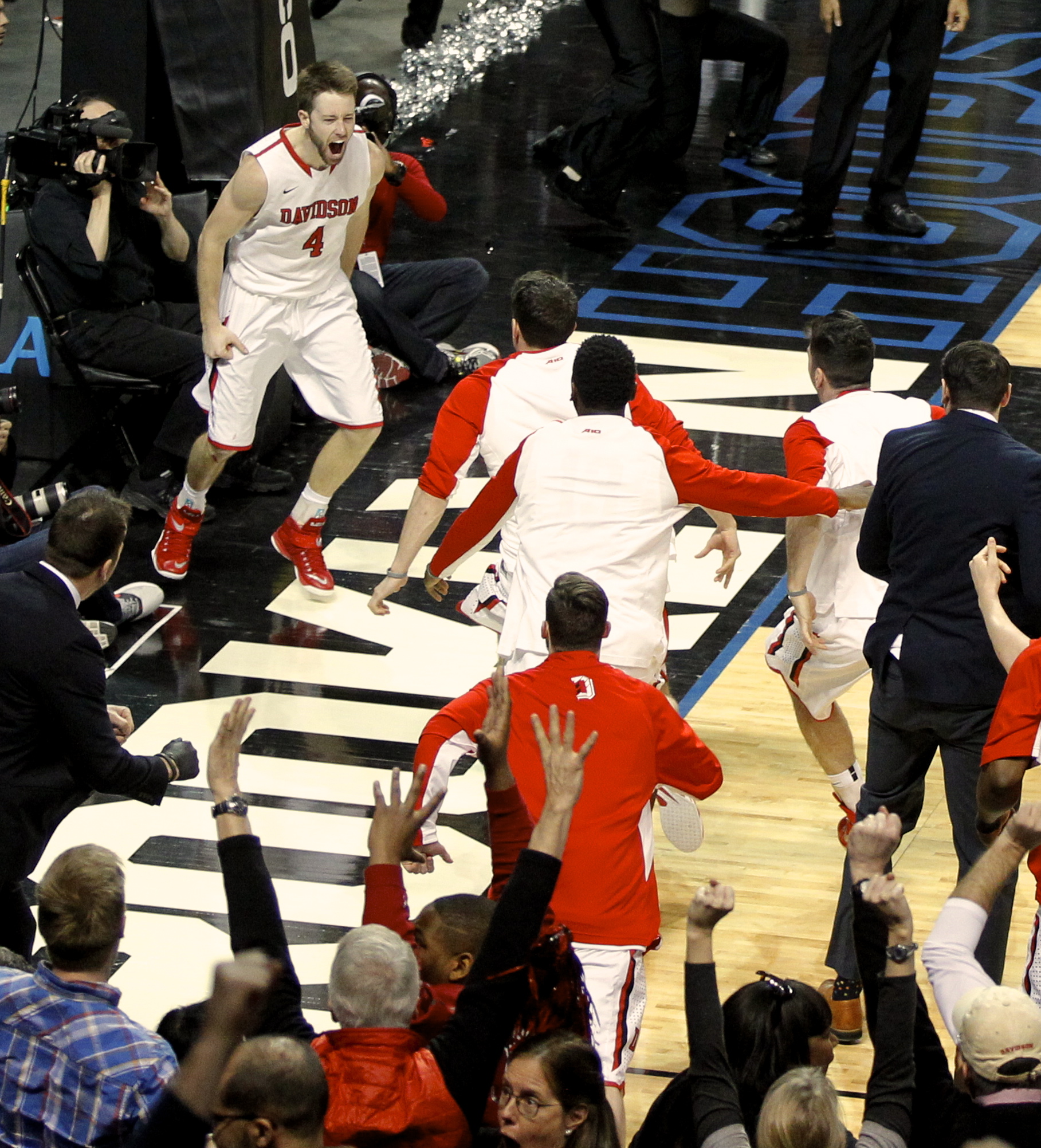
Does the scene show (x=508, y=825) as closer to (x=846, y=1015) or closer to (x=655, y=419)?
(x=846, y=1015)

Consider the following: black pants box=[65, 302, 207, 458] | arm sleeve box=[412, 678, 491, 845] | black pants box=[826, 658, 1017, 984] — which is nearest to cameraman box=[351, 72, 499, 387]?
black pants box=[65, 302, 207, 458]

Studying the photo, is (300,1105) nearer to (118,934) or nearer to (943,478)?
(118,934)

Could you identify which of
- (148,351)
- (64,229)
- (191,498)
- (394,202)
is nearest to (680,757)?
(191,498)

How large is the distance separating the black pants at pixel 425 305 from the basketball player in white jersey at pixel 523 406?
2933 mm

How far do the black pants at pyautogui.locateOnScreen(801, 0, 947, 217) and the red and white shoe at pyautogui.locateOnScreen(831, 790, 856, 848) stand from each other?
5221 millimetres

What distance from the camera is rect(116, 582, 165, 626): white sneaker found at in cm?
683

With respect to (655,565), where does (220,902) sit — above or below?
below


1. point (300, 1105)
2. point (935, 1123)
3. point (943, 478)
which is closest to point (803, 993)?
point (935, 1123)

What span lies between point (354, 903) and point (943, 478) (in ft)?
6.83

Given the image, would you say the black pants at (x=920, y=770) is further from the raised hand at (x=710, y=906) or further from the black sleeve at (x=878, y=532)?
the raised hand at (x=710, y=906)

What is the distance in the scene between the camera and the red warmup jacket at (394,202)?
8562mm

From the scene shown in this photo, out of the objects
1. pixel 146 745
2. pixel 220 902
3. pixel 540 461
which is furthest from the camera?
pixel 146 745

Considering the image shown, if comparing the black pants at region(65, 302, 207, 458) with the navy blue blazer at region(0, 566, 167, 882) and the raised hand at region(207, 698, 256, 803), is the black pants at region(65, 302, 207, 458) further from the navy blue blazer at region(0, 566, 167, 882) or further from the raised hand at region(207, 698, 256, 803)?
the raised hand at region(207, 698, 256, 803)

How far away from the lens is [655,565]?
489 centimetres
